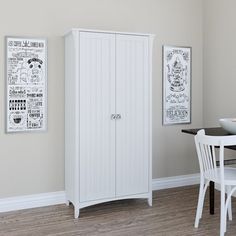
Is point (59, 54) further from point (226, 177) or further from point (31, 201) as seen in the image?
point (226, 177)

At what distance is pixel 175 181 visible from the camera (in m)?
4.47

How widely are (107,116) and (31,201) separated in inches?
48.4

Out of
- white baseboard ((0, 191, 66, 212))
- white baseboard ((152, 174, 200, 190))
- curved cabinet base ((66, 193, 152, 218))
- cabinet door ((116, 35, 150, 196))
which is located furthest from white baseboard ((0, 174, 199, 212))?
white baseboard ((152, 174, 200, 190))

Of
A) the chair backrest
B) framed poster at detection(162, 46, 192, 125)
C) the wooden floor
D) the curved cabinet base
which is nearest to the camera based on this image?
the chair backrest

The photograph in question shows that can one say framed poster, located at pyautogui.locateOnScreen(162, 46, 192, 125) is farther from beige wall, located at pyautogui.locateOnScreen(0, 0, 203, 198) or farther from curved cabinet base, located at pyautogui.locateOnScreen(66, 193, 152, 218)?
curved cabinet base, located at pyautogui.locateOnScreen(66, 193, 152, 218)

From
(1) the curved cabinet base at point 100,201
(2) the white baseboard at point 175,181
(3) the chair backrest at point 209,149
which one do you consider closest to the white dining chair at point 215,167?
(3) the chair backrest at point 209,149

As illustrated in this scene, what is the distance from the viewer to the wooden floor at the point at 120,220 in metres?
3.12

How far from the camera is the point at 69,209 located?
3.68 meters

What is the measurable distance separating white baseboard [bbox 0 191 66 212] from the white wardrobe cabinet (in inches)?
5.7

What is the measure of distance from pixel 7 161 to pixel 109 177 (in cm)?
107

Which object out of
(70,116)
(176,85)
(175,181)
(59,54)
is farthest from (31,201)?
(176,85)

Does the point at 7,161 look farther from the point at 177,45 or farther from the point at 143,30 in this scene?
the point at 177,45

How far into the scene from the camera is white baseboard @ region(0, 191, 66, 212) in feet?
11.9

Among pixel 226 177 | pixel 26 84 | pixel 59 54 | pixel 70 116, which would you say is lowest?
pixel 226 177
